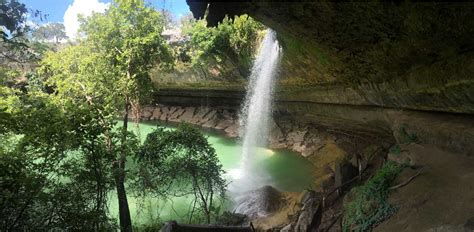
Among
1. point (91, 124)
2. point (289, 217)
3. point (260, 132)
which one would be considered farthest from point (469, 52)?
point (260, 132)

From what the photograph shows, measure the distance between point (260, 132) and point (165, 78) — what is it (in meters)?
7.84

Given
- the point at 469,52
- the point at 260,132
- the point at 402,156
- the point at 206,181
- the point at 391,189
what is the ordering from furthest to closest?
the point at 260,132 < the point at 206,181 < the point at 402,156 < the point at 391,189 < the point at 469,52

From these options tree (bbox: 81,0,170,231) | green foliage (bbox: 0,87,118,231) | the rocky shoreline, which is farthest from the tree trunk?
the rocky shoreline

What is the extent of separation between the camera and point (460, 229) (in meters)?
4.85

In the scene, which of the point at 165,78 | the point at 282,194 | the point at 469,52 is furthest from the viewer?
the point at 165,78

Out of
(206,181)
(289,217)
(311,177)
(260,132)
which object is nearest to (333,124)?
(311,177)

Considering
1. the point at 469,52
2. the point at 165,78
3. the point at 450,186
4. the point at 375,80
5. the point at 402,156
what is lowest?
the point at 450,186

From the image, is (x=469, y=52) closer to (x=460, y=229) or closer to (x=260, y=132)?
(x=460, y=229)

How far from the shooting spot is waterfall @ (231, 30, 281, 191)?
1280 cm

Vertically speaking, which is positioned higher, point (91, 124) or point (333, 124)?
point (333, 124)

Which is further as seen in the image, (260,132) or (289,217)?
(260,132)

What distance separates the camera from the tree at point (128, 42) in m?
9.99

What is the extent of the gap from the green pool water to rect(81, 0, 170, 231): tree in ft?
4.28

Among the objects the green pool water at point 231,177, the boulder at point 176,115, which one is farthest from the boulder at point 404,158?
the boulder at point 176,115
